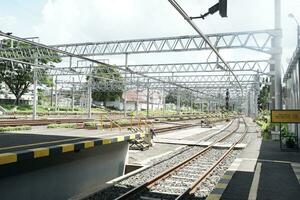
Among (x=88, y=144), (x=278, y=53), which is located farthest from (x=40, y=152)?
(x=278, y=53)

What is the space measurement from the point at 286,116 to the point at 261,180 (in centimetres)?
757

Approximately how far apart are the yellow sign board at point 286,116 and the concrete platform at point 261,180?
2.22 meters

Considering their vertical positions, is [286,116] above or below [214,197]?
above

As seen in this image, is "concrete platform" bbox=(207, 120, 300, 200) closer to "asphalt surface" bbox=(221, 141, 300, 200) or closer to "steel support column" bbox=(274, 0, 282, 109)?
"asphalt surface" bbox=(221, 141, 300, 200)

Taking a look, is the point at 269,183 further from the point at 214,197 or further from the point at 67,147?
the point at 67,147

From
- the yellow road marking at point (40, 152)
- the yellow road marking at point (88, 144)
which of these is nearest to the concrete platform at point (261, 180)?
the yellow road marking at point (88, 144)

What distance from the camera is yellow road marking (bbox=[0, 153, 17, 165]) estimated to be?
20.4ft

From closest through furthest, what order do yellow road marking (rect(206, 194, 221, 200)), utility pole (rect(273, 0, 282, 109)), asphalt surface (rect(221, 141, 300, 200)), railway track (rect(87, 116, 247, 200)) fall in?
yellow road marking (rect(206, 194, 221, 200))
asphalt surface (rect(221, 141, 300, 200))
railway track (rect(87, 116, 247, 200))
utility pole (rect(273, 0, 282, 109))

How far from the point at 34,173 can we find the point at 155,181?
3.93m

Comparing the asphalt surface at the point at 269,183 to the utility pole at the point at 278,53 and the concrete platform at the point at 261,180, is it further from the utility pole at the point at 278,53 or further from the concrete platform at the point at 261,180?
the utility pole at the point at 278,53

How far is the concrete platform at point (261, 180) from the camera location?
28.4ft

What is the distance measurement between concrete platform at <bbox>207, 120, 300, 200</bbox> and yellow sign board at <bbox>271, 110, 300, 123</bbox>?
87.4 inches

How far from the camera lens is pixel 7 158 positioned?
635 centimetres

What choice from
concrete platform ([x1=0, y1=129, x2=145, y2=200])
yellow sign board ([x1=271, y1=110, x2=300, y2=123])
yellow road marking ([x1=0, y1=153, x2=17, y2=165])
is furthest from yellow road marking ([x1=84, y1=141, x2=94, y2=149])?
yellow sign board ([x1=271, y1=110, x2=300, y2=123])
